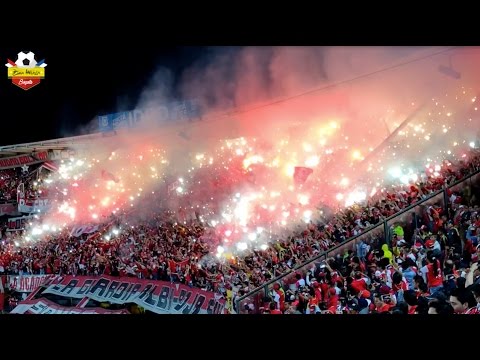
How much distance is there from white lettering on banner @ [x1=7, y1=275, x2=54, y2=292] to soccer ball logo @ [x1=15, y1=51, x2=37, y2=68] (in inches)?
68.3

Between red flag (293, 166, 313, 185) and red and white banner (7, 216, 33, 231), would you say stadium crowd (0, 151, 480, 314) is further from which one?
red flag (293, 166, 313, 185)

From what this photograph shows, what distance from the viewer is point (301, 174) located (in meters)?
4.20

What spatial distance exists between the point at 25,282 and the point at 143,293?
1026mm

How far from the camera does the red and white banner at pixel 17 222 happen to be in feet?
14.8

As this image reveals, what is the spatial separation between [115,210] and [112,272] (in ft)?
1.74

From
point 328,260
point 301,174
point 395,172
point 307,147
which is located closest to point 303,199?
point 301,174

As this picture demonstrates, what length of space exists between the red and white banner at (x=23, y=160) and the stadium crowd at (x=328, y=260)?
14cm

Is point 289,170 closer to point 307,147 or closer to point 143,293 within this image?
point 307,147

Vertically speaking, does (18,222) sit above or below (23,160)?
below

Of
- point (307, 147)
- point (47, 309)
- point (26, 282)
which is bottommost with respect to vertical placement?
point (47, 309)

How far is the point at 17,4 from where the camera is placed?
13.0ft

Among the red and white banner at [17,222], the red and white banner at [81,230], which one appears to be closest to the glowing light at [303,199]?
the red and white banner at [81,230]
